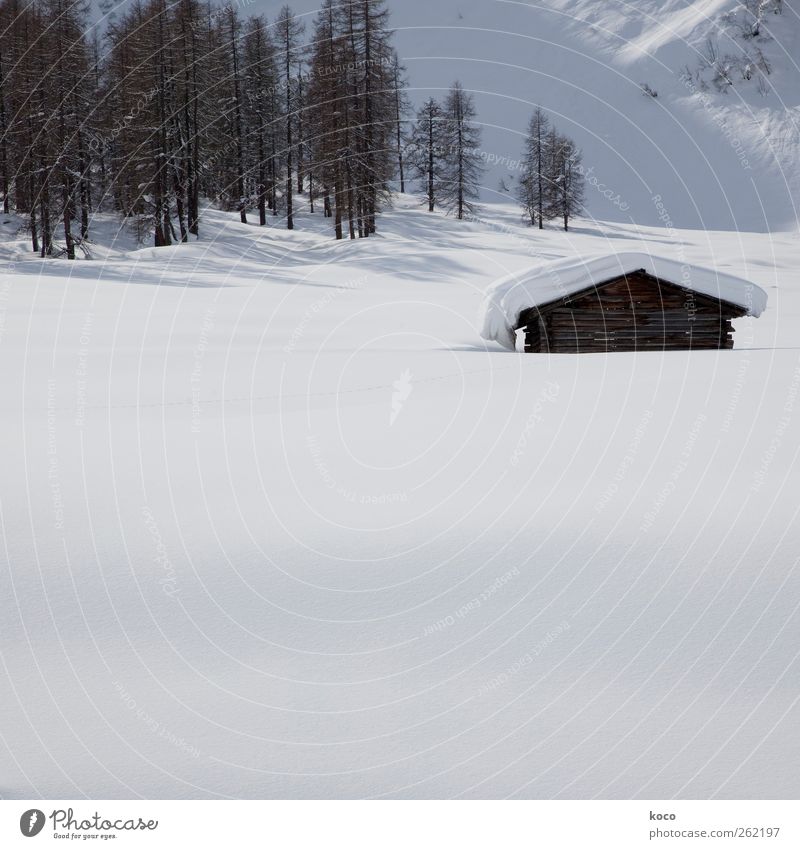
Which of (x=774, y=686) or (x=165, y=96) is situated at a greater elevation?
(x=165, y=96)

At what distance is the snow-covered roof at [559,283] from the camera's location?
1298cm

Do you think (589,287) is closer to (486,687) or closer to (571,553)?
(571,553)

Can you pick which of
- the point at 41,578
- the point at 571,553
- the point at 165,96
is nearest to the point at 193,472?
the point at 41,578

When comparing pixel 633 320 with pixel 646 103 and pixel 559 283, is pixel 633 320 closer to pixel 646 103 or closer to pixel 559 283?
pixel 559 283

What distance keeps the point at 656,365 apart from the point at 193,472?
5.12 metres

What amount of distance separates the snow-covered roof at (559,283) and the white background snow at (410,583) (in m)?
3.87

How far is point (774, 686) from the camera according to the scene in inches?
127

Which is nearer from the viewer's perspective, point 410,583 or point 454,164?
point 410,583

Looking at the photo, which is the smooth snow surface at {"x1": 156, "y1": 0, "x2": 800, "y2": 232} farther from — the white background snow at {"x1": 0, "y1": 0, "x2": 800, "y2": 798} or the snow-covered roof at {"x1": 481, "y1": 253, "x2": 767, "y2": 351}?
the white background snow at {"x1": 0, "y1": 0, "x2": 800, "y2": 798}

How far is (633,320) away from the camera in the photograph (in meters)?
13.9

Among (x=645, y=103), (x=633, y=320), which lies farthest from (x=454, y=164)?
(x=645, y=103)

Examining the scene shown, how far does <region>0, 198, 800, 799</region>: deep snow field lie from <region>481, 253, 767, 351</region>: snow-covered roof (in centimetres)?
518

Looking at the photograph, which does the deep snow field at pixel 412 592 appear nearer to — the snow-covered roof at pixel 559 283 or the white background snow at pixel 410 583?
the white background snow at pixel 410 583

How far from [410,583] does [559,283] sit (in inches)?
385
